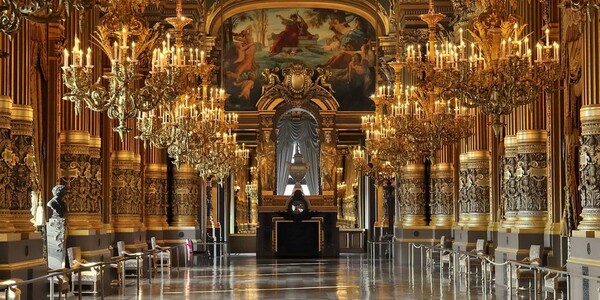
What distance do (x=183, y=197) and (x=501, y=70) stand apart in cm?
2437

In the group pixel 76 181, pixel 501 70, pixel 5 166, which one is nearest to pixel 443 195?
pixel 76 181

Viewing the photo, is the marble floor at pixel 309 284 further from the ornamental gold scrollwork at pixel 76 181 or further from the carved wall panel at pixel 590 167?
the carved wall panel at pixel 590 167

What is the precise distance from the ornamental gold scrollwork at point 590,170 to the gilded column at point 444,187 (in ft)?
59.6

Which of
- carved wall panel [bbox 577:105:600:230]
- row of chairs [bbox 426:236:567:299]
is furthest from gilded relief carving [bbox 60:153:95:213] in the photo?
carved wall panel [bbox 577:105:600:230]

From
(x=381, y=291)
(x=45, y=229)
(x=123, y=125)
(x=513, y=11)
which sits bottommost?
(x=381, y=291)

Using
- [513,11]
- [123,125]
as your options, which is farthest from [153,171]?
[123,125]

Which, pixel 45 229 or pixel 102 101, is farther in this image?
pixel 45 229

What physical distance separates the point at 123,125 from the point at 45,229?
6685 mm

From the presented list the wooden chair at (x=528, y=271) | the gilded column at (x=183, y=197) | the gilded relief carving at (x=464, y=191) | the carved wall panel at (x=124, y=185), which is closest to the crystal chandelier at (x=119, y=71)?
the wooden chair at (x=528, y=271)

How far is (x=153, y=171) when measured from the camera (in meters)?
37.7

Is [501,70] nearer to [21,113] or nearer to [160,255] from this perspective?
[21,113]

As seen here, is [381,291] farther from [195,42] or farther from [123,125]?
[195,42]

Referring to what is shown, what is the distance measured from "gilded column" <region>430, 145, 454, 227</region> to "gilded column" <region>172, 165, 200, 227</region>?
930 cm

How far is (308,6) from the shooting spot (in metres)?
48.7
